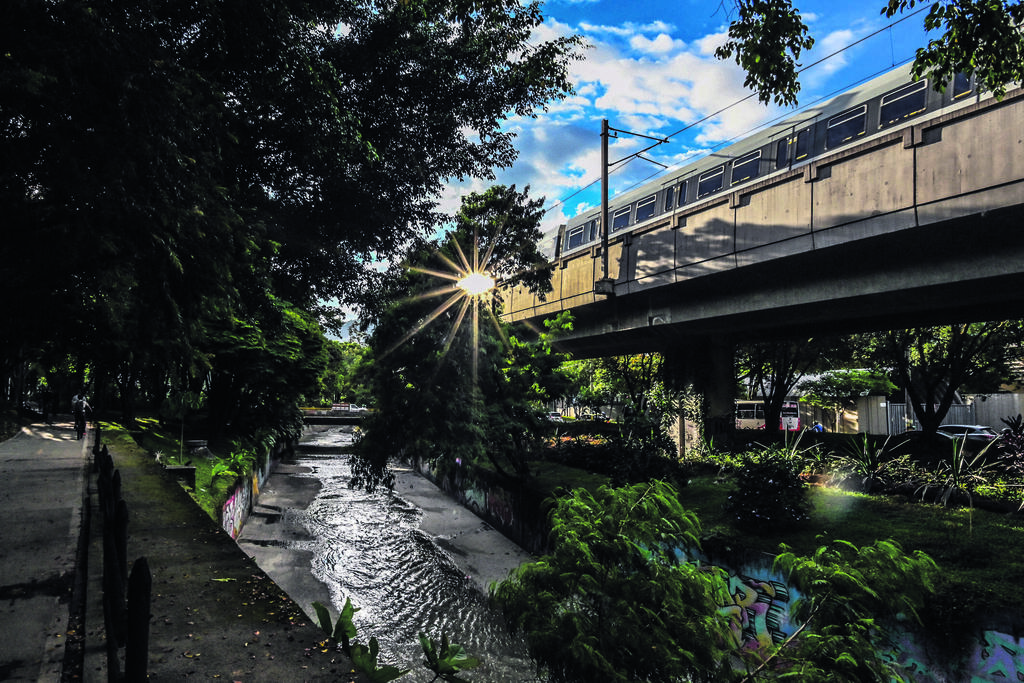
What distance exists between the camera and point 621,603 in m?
3.88

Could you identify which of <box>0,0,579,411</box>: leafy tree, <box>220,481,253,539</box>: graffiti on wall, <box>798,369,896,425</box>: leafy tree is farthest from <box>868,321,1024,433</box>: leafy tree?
<box>220,481,253,539</box>: graffiti on wall

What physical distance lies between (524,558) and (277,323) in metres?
9.19

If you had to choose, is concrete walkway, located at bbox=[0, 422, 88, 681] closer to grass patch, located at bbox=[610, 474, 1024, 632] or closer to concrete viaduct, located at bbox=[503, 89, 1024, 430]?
grass patch, located at bbox=[610, 474, 1024, 632]

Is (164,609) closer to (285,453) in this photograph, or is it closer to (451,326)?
(451,326)

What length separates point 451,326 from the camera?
1506 cm

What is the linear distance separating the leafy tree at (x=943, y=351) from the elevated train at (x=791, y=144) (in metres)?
9.06

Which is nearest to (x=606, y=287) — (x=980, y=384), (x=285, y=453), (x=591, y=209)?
(x=591, y=209)

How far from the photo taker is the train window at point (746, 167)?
18500mm

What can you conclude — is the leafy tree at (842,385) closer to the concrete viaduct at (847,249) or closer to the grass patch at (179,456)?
the concrete viaduct at (847,249)

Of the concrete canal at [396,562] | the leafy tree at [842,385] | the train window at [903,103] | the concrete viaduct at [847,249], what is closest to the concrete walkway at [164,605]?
the concrete canal at [396,562]

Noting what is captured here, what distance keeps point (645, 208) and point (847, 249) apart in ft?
36.1

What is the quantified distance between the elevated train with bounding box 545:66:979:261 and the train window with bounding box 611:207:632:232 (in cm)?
4

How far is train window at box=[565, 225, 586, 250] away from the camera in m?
25.2

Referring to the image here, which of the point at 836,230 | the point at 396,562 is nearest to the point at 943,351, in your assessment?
the point at 836,230
